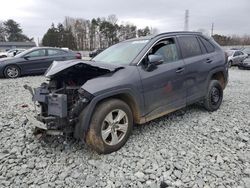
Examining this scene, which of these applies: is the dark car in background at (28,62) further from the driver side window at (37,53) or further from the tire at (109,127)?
the tire at (109,127)

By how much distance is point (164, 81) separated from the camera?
4.08 metres

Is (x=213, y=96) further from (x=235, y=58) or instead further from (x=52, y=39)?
(x=52, y=39)

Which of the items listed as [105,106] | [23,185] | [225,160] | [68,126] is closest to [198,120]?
[225,160]

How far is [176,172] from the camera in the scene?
309cm

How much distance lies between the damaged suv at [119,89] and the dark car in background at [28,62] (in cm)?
692

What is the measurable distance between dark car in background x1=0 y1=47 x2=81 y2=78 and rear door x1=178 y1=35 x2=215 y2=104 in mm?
7810

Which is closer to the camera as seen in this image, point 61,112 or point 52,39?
point 61,112

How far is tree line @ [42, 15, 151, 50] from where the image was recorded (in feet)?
191

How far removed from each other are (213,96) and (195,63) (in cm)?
107

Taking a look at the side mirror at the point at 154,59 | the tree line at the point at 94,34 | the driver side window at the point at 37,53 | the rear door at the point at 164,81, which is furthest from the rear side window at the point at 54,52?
the tree line at the point at 94,34

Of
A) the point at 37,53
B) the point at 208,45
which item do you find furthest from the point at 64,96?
the point at 37,53

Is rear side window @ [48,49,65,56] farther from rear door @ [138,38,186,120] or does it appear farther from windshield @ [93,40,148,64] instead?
rear door @ [138,38,186,120]

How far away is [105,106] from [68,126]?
22.8 inches

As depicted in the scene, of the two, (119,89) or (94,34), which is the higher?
(94,34)
